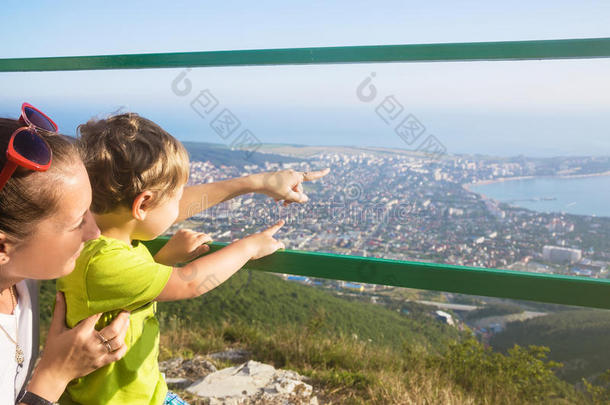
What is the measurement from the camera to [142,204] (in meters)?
1.24

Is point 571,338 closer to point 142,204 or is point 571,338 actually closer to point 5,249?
point 142,204

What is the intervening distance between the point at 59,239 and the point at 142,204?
303 millimetres

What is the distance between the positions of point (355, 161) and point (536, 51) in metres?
2.21

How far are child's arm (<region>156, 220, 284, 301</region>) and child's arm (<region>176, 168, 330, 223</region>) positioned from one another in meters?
0.14

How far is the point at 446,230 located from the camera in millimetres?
4582

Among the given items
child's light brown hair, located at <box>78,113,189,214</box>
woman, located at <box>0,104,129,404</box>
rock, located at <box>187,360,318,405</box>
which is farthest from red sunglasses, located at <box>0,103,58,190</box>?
rock, located at <box>187,360,318,405</box>

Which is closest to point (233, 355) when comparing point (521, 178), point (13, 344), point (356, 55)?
point (13, 344)

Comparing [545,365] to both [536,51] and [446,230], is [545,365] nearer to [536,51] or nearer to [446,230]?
[446,230]

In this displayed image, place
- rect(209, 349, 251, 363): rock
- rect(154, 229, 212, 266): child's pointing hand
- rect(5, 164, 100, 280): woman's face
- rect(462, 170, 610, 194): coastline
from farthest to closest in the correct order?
rect(462, 170, 610, 194): coastline → rect(209, 349, 251, 363): rock → rect(154, 229, 212, 266): child's pointing hand → rect(5, 164, 100, 280): woman's face

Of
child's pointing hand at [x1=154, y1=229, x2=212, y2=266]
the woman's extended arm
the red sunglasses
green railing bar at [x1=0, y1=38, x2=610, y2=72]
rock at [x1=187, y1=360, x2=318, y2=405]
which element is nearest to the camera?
the red sunglasses

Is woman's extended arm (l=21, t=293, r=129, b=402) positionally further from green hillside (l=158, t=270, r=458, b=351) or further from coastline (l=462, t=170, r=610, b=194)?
green hillside (l=158, t=270, r=458, b=351)

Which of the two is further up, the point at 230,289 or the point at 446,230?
the point at 446,230

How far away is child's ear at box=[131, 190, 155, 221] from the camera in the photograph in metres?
1.20

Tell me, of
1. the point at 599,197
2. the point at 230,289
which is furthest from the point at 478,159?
the point at 230,289
